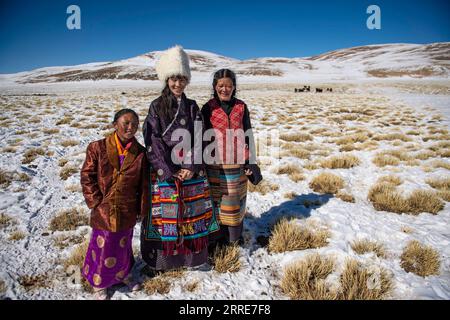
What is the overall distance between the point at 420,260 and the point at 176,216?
254 centimetres

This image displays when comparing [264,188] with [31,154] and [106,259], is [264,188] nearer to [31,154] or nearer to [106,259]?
[106,259]

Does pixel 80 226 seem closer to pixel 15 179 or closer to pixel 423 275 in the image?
pixel 15 179

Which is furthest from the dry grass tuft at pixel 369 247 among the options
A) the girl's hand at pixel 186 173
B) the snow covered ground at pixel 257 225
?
the girl's hand at pixel 186 173

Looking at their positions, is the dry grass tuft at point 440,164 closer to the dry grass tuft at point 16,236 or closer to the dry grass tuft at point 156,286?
the dry grass tuft at point 156,286

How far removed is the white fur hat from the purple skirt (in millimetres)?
1448

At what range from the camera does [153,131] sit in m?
2.27

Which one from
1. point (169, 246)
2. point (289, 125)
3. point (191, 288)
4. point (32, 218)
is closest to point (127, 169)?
point (169, 246)

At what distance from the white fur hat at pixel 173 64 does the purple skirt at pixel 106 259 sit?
4.75 feet

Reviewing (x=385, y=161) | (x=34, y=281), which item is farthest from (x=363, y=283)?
(x=385, y=161)

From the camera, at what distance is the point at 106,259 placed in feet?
7.20

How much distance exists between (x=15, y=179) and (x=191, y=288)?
4405 millimetres

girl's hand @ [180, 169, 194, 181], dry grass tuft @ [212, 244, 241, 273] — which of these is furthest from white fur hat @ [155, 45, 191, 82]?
dry grass tuft @ [212, 244, 241, 273]
